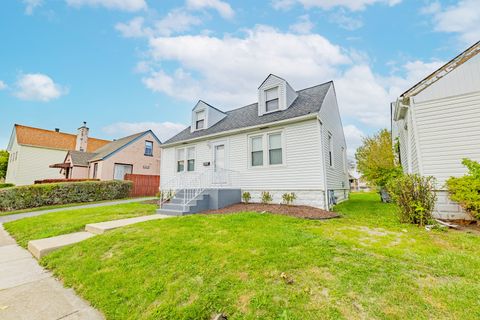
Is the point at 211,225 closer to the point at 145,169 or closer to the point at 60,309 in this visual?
the point at 60,309

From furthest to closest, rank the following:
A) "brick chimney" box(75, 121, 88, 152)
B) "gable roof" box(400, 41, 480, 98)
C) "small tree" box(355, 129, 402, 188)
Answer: "brick chimney" box(75, 121, 88, 152), "small tree" box(355, 129, 402, 188), "gable roof" box(400, 41, 480, 98)

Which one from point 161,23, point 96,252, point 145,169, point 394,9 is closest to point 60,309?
point 96,252

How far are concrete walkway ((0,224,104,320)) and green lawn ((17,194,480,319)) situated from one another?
0.14m

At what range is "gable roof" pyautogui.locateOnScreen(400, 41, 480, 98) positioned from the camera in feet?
20.4

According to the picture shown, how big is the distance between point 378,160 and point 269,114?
956cm

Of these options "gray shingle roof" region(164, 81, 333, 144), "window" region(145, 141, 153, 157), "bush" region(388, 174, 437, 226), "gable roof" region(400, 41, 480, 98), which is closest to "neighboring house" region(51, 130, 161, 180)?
"window" region(145, 141, 153, 157)

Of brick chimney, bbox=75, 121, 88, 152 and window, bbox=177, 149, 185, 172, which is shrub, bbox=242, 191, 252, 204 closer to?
window, bbox=177, 149, 185, 172

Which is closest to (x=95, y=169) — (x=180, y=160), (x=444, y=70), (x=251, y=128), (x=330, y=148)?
(x=180, y=160)

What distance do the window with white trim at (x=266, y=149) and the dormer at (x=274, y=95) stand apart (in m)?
1.55

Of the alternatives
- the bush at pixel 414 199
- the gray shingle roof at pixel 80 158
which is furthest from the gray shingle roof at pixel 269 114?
the gray shingle roof at pixel 80 158

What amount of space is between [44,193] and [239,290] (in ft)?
50.2

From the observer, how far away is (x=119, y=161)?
66.4ft

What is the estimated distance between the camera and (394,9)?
8.32m

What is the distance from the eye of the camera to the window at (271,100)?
10.2 metres
